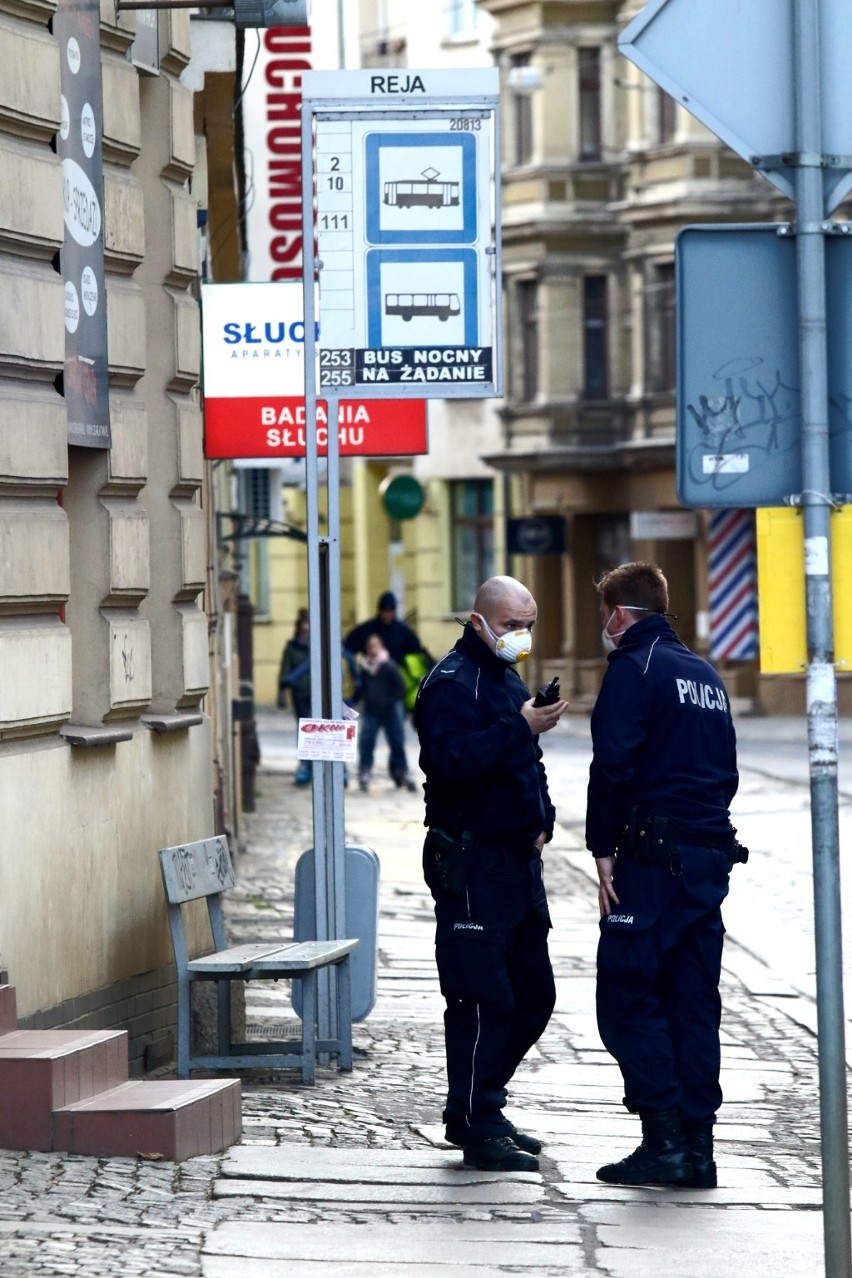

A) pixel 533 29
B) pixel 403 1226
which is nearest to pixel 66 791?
pixel 403 1226

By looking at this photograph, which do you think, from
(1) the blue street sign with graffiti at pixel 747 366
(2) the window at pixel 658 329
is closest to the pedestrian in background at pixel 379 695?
(2) the window at pixel 658 329

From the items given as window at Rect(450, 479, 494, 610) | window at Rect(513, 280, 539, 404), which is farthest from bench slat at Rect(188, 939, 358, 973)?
window at Rect(450, 479, 494, 610)

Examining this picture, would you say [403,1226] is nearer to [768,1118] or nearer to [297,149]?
[768,1118]

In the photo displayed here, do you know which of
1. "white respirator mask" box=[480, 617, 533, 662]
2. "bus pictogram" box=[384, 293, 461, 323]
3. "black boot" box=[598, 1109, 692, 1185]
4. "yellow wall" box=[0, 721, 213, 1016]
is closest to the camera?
"black boot" box=[598, 1109, 692, 1185]

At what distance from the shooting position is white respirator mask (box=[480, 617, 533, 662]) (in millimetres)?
7289

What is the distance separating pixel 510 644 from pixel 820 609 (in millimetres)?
2249

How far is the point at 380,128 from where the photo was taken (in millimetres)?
8836

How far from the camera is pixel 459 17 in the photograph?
148 ft

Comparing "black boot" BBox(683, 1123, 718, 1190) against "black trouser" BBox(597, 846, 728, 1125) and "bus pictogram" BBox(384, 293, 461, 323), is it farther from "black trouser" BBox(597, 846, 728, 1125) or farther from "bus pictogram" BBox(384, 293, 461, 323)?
"bus pictogram" BBox(384, 293, 461, 323)

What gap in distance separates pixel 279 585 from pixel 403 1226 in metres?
43.3

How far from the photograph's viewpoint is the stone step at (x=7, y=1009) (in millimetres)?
7309

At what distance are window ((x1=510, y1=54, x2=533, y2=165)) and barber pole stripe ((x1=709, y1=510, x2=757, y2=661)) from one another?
7.82 meters

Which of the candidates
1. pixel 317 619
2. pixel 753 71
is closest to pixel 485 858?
pixel 317 619

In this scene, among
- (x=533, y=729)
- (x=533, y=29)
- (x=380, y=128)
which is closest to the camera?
(x=533, y=729)
